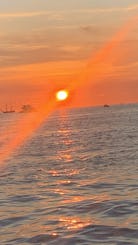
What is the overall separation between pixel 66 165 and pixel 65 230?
692 inches

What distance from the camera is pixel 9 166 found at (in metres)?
31.7

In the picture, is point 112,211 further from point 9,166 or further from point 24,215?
point 9,166

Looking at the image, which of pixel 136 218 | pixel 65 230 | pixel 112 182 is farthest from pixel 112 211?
pixel 112 182

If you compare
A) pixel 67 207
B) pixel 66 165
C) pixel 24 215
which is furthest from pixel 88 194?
pixel 66 165

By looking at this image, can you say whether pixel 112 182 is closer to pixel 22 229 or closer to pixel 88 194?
pixel 88 194

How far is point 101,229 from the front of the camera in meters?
13.3

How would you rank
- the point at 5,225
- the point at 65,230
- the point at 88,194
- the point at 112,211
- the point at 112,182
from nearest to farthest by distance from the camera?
the point at 65,230 → the point at 5,225 → the point at 112,211 → the point at 88,194 → the point at 112,182

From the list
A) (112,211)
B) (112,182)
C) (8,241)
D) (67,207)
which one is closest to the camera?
(8,241)

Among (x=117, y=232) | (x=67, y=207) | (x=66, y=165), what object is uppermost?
(x=66, y=165)

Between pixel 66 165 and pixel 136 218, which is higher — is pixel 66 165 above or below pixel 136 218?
above

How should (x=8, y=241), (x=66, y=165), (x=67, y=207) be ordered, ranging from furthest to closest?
(x=66, y=165)
(x=67, y=207)
(x=8, y=241)

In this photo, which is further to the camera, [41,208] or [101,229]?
[41,208]

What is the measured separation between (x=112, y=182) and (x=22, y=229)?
8310 mm

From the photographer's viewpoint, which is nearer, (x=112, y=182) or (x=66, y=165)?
(x=112, y=182)
